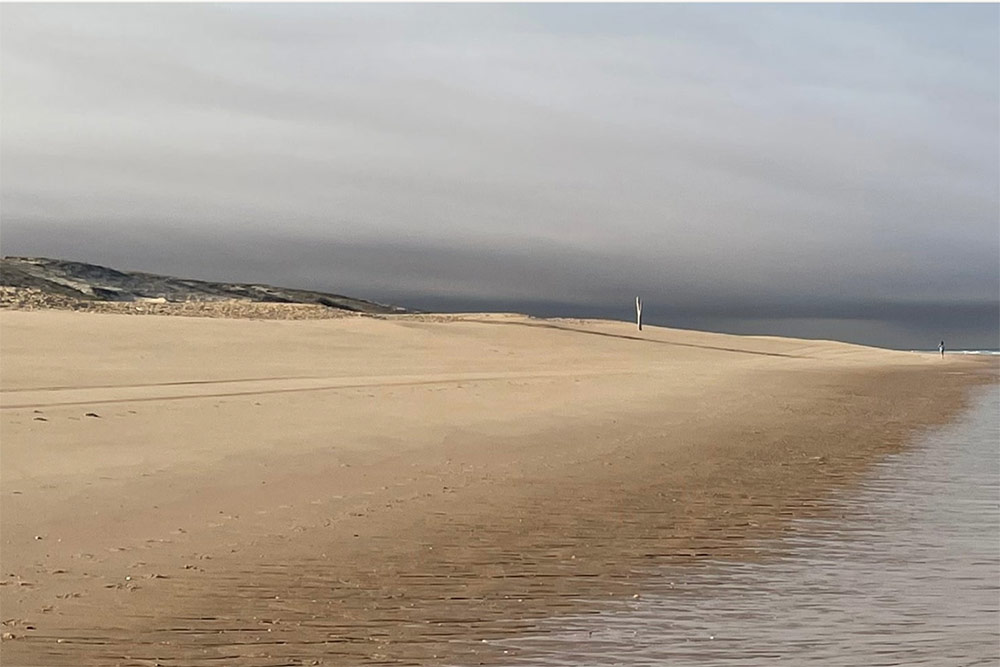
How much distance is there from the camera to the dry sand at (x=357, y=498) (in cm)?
615

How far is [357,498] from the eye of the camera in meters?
9.70

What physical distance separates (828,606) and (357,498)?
4396 mm

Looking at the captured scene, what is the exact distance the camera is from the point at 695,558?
8.09 metres

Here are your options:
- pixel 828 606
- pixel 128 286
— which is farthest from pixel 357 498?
pixel 128 286

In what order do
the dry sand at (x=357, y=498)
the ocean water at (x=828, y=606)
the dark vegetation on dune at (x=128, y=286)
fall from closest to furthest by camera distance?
the ocean water at (x=828, y=606), the dry sand at (x=357, y=498), the dark vegetation on dune at (x=128, y=286)

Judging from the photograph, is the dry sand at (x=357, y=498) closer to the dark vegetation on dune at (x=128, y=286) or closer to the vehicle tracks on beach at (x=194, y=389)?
the vehicle tracks on beach at (x=194, y=389)

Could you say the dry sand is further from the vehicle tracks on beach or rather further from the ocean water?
the ocean water

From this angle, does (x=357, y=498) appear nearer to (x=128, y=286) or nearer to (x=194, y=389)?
(x=194, y=389)

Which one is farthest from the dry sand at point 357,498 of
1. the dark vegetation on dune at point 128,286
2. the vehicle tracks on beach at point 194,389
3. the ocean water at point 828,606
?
the dark vegetation on dune at point 128,286

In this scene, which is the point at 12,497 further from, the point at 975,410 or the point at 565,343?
the point at 565,343

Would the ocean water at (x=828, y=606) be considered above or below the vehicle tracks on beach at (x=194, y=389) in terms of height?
below

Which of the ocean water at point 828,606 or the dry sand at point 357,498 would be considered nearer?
the ocean water at point 828,606

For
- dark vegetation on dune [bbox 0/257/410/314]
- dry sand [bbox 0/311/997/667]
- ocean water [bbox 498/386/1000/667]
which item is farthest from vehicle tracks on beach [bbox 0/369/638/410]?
dark vegetation on dune [bbox 0/257/410/314]

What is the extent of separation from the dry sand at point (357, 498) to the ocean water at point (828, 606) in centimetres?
36
